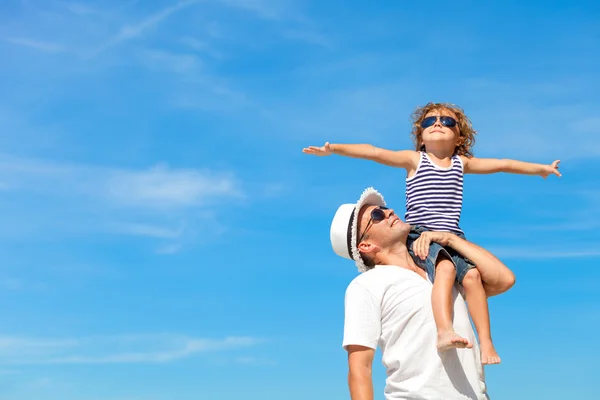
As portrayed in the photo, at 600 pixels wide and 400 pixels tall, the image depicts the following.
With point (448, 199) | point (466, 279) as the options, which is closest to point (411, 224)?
point (448, 199)

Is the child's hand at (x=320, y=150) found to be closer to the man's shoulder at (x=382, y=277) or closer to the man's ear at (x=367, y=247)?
the man's ear at (x=367, y=247)

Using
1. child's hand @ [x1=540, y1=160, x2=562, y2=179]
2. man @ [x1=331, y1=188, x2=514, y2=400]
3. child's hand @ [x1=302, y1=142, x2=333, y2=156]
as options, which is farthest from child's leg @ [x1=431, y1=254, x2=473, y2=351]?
child's hand @ [x1=540, y1=160, x2=562, y2=179]

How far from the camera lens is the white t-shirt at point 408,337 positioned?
7.27 metres

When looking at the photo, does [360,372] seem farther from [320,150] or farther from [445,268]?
[320,150]

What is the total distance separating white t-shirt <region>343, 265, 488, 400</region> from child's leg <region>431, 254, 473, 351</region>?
0.16 m

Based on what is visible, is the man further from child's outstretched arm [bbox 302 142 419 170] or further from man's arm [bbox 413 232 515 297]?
child's outstretched arm [bbox 302 142 419 170]

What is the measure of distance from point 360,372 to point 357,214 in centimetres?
186

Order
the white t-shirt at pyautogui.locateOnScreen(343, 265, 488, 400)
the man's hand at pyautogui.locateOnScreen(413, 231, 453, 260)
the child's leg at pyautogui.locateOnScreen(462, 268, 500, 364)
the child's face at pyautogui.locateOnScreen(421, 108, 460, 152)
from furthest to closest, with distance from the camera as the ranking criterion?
the child's face at pyautogui.locateOnScreen(421, 108, 460, 152) → the man's hand at pyautogui.locateOnScreen(413, 231, 453, 260) → the child's leg at pyautogui.locateOnScreen(462, 268, 500, 364) → the white t-shirt at pyautogui.locateOnScreen(343, 265, 488, 400)

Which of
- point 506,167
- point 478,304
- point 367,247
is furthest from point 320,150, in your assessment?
point 478,304

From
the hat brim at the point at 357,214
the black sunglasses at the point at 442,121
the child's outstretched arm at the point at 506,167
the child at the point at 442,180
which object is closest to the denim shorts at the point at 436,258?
the child at the point at 442,180

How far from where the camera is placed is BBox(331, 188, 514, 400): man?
286 inches

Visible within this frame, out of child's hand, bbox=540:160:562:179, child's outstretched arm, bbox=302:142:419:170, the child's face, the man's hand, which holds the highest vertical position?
the child's face

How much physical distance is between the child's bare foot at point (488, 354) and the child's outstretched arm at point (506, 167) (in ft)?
7.57

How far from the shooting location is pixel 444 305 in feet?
24.0
